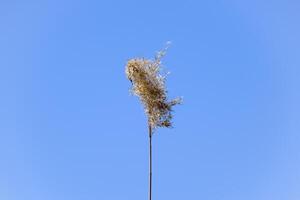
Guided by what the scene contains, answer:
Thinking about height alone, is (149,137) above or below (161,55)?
below

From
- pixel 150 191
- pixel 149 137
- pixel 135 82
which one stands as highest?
pixel 135 82

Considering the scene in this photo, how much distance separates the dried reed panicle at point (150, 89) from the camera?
1534 inches

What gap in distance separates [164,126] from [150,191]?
3.02 meters

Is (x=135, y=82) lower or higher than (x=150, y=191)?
higher

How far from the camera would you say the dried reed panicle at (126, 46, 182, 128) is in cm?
3897

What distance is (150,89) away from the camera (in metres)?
39.0

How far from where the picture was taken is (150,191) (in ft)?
123

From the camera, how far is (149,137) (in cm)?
3850

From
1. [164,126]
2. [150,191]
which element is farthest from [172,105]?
[150,191]

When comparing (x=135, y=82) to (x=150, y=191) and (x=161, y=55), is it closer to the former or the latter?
(x=161, y=55)

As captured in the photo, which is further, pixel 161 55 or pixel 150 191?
pixel 161 55

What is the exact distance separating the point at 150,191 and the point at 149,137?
2366mm

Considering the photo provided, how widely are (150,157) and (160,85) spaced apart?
3.29 meters

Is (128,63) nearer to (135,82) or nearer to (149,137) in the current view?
(135,82)
